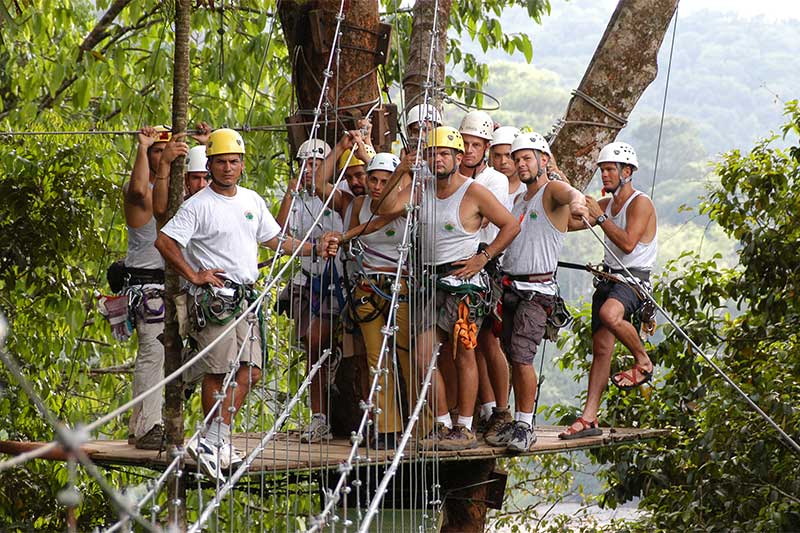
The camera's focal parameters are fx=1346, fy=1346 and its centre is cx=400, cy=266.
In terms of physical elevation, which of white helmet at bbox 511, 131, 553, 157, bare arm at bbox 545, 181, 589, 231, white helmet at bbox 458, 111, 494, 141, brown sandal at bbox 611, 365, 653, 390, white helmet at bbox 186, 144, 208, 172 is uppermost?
white helmet at bbox 458, 111, 494, 141

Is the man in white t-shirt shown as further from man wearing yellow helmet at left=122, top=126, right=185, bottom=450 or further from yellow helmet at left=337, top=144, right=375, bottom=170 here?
yellow helmet at left=337, top=144, right=375, bottom=170

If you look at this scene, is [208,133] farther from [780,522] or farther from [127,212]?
[780,522]

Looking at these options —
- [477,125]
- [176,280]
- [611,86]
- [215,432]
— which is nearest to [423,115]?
[477,125]

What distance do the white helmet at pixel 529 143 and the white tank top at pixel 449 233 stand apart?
340mm

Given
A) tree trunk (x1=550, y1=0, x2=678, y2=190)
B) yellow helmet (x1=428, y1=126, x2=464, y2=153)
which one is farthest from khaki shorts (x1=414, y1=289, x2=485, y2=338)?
tree trunk (x1=550, y1=0, x2=678, y2=190)

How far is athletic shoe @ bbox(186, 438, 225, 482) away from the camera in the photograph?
3.79m

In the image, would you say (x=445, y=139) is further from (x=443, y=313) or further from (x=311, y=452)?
(x=311, y=452)

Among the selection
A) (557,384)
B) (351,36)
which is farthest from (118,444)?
(557,384)

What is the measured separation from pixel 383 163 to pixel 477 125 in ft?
1.43

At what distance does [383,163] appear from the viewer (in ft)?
15.5

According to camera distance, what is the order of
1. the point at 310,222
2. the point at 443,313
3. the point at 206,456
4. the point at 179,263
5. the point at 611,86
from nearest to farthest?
the point at 206,456
the point at 179,263
the point at 443,313
the point at 310,222
the point at 611,86

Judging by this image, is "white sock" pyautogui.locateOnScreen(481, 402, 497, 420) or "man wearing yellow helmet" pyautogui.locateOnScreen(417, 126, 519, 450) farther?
"white sock" pyautogui.locateOnScreen(481, 402, 497, 420)

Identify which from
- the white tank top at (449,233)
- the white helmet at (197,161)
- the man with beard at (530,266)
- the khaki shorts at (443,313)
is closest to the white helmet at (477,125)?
the man with beard at (530,266)

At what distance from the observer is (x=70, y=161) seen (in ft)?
19.7
